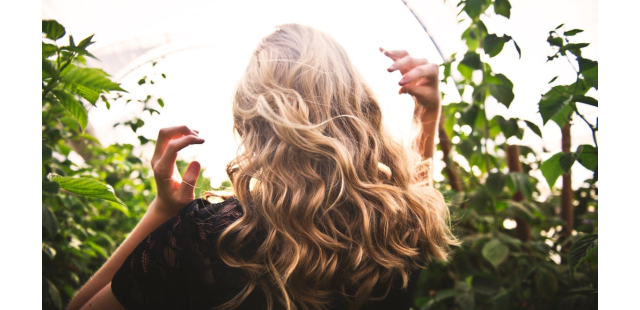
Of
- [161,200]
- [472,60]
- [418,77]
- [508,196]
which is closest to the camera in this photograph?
[161,200]

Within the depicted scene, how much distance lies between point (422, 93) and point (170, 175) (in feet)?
2.22

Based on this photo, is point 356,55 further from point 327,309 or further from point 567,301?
point 567,301

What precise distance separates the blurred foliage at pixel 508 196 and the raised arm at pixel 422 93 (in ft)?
0.80

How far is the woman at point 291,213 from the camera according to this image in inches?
28.7

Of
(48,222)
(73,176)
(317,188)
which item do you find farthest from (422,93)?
(73,176)

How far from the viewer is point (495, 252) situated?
4.23 feet

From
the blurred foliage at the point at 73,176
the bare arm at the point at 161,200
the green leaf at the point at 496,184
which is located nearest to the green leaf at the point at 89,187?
the blurred foliage at the point at 73,176

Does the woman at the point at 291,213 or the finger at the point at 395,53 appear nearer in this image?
the woman at the point at 291,213

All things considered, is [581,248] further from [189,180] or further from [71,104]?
[71,104]

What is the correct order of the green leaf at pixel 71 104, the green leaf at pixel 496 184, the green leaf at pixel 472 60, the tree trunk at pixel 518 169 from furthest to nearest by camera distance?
the tree trunk at pixel 518 169 < the green leaf at pixel 496 184 < the green leaf at pixel 472 60 < the green leaf at pixel 71 104

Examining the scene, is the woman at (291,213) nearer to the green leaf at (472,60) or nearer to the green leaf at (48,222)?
the green leaf at (48,222)

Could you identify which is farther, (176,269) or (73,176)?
(73,176)
